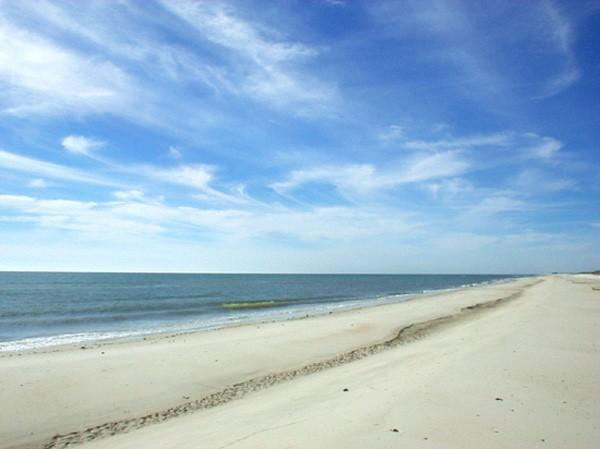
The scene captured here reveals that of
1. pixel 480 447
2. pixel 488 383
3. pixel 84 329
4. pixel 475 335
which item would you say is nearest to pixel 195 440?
pixel 480 447

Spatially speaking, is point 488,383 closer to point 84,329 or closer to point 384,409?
point 384,409

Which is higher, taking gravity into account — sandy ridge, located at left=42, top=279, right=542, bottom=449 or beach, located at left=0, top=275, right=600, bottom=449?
beach, located at left=0, top=275, right=600, bottom=449

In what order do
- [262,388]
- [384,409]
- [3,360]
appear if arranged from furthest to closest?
[3,360], [262,388], [384,409]

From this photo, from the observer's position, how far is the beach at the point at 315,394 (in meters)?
5.79

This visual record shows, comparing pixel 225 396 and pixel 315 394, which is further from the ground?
pixel 315 394

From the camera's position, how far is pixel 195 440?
19.4 feet

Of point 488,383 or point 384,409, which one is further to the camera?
point 488,383

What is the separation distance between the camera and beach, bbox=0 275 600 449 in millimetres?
5785

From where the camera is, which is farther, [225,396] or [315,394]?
[225,396]

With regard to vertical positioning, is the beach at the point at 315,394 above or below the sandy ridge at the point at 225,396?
above

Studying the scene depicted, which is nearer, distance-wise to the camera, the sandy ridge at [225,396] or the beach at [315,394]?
the beach at [315,394]

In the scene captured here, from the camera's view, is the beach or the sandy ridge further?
the sandy ridge

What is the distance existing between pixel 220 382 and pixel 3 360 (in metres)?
8.44

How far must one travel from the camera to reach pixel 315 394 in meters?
8.12
